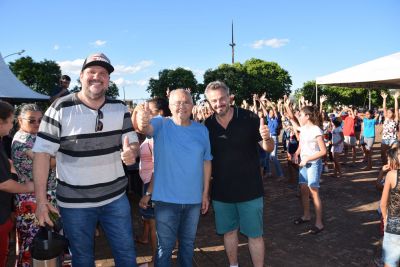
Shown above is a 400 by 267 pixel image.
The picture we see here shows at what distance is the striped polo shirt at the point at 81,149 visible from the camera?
2.29 meters

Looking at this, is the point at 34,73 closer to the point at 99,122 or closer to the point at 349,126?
the point at 349,126

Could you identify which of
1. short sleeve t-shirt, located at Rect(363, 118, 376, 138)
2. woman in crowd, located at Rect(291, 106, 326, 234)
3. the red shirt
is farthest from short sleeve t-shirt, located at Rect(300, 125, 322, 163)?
the red shirt

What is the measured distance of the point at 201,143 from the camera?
2.94 m

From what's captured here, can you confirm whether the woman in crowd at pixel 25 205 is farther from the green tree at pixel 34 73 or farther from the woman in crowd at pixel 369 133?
the green tree at pixel 34 73

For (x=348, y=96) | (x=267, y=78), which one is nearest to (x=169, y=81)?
(x=267, y=78)

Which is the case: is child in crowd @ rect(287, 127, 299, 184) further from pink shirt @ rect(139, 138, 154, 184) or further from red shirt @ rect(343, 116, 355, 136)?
pink shirt @ rect(139, 138, 154, 184)

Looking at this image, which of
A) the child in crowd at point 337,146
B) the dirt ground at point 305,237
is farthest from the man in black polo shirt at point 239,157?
the child in crowd at point 337,146

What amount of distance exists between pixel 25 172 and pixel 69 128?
101 cm

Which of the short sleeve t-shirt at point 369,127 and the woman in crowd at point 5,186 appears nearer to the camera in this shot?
the woman in crowd at point 5,186

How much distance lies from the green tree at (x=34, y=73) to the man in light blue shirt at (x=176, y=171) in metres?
43.5

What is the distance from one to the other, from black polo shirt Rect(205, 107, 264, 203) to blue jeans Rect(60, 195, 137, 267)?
107 centimetres

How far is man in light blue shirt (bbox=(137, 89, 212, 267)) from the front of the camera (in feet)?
9.34

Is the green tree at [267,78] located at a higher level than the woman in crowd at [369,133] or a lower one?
higher

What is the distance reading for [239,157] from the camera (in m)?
3.18
